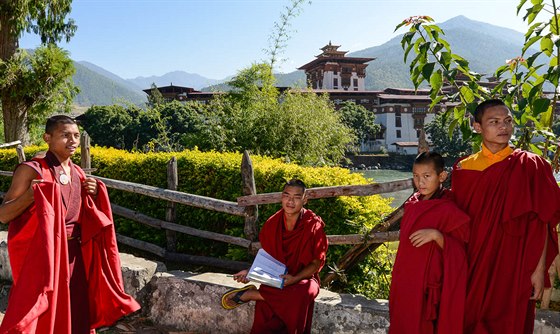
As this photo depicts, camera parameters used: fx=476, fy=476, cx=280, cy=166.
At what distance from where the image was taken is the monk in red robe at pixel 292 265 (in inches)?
132

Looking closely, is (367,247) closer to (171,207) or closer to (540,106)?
(540,106)

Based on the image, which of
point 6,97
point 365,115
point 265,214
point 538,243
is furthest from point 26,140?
point 365,115

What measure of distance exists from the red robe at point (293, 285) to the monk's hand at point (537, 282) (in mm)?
1368

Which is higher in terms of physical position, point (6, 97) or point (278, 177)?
point (6, 97)

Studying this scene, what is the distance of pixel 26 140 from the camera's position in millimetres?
16375

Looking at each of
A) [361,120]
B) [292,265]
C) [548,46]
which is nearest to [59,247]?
[292,265]

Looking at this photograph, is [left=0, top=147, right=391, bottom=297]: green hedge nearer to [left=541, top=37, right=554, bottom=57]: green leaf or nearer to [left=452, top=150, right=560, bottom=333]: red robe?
[left=452, top=150, right=560, bottom=333]: red robe

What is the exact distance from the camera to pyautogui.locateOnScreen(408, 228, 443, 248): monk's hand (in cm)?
259

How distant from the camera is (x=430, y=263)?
104 inches

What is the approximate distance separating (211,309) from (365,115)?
5429 cm

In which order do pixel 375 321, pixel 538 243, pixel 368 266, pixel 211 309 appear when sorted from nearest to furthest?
1. pixel 538 243
2. pixel 375 321
3. pixel 211 309
4. pixel 368 266

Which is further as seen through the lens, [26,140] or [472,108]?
[26,140]

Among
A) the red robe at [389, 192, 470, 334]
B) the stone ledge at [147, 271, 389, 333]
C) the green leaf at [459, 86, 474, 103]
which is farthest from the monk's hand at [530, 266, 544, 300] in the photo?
the green leaf at [459, 86, 474, 103]

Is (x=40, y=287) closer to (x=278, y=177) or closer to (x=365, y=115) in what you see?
(x=278, y=177)
